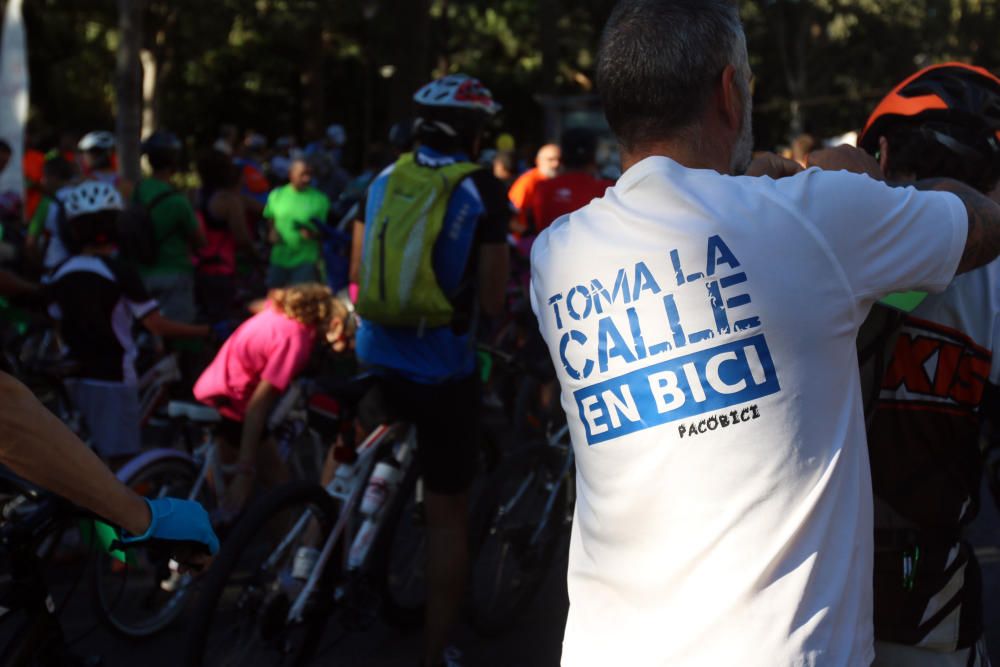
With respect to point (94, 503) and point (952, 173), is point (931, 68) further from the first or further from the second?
point (94, 503)

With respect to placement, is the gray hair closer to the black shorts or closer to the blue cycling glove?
the blue cycling glove

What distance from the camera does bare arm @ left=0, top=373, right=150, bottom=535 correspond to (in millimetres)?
1995

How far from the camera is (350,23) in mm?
32312

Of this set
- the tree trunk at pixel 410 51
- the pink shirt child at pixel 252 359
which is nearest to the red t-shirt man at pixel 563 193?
the pink shirt child at pixel 252 359

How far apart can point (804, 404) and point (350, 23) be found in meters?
31.9

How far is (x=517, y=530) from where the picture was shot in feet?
16.1

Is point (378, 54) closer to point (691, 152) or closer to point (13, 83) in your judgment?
point (13, 83)

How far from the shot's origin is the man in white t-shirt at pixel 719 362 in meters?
1.72

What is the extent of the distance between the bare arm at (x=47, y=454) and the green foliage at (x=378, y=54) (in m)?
20.1

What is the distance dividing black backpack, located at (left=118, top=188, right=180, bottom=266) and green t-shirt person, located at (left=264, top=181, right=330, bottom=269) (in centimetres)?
236

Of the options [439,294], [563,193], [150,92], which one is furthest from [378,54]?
[439,294]

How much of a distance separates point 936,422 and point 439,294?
6.63 ft

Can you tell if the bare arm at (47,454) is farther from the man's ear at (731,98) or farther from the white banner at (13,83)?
the white banner at (13,83)

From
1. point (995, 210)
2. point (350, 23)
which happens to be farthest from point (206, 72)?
point (995, 210)
